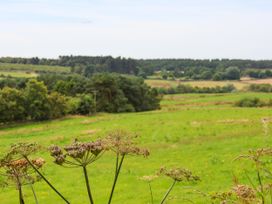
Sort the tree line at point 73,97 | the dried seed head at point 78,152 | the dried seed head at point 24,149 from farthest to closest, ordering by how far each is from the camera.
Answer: the tree line at point 73,97
the dried seed head at point 24,149
the dried seed head at point 78,152

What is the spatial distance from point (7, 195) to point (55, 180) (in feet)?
11.7

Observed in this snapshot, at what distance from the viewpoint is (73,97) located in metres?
79.1

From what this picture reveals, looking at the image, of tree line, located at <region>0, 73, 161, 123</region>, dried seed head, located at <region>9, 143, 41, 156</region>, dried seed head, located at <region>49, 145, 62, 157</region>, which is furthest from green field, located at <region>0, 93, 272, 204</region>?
tree line, located at <region>0, 73, 161, 123</region>

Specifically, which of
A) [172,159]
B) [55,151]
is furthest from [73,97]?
[55,151]

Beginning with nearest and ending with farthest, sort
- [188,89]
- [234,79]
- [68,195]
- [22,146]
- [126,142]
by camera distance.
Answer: [22,146] < [126,142] < [68,195] < [188,89] < [234,79]

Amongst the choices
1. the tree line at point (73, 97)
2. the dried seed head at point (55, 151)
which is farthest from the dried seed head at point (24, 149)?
the tree line at point (73, 97)

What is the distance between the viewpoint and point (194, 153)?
28406 millimetres

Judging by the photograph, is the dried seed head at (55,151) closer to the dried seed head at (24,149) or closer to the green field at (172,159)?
the dried seed head at (24,149)

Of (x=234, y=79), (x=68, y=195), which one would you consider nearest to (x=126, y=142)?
(x=68, y=195)

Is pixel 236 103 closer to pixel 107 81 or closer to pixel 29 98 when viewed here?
pixel 107 81

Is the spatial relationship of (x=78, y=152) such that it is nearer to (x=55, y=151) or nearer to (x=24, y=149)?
(x=55, y=151)

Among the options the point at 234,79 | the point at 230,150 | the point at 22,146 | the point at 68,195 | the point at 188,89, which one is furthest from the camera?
the point at 234,79

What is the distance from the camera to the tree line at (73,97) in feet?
210

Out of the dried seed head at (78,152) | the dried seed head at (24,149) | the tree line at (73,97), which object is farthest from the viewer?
the tree line at (73,97)
